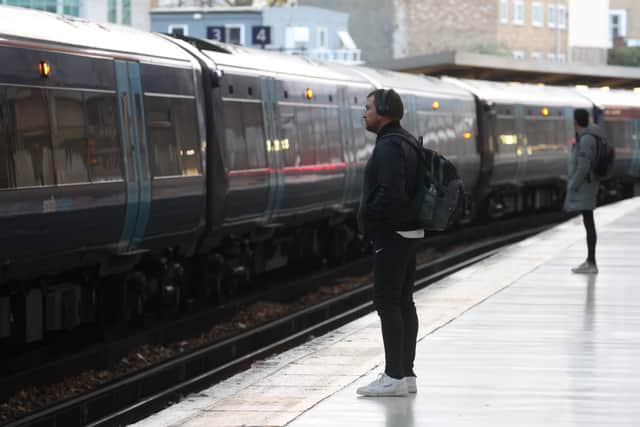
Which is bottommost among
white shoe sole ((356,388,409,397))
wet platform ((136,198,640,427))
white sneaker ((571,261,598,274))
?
white sneaker ((571,261,598,274))

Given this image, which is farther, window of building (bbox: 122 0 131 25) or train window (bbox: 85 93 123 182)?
window of building (bbox: 122 0 131 25)

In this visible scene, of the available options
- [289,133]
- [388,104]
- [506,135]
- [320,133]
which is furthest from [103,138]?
[506,135]

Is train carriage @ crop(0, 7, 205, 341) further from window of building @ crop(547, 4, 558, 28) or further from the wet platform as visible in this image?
window of building @ crop(547, 4, 558, 28)

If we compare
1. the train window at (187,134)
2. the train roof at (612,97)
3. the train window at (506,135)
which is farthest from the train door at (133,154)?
the train roof at (612,97)

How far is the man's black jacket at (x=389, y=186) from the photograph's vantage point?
31.2 ft

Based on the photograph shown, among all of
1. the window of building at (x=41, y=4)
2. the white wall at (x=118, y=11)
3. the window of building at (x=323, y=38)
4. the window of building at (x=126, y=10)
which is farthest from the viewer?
the window of building at (x=323, y=38)

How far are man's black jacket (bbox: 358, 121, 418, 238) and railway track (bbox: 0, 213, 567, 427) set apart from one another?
3.29 meters

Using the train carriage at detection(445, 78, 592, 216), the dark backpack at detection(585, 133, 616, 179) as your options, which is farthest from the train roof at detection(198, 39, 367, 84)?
the train carriage at detection(445, 78, 592, 216)

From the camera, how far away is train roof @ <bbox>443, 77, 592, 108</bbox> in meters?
36.5

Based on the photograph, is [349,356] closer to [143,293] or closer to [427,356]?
[427,356]

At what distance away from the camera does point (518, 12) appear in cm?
10400

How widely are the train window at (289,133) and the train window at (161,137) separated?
436cm

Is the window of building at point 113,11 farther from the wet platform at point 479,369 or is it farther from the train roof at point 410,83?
the wet platform at point 479,369

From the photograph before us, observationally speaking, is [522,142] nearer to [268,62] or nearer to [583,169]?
[268,62]
